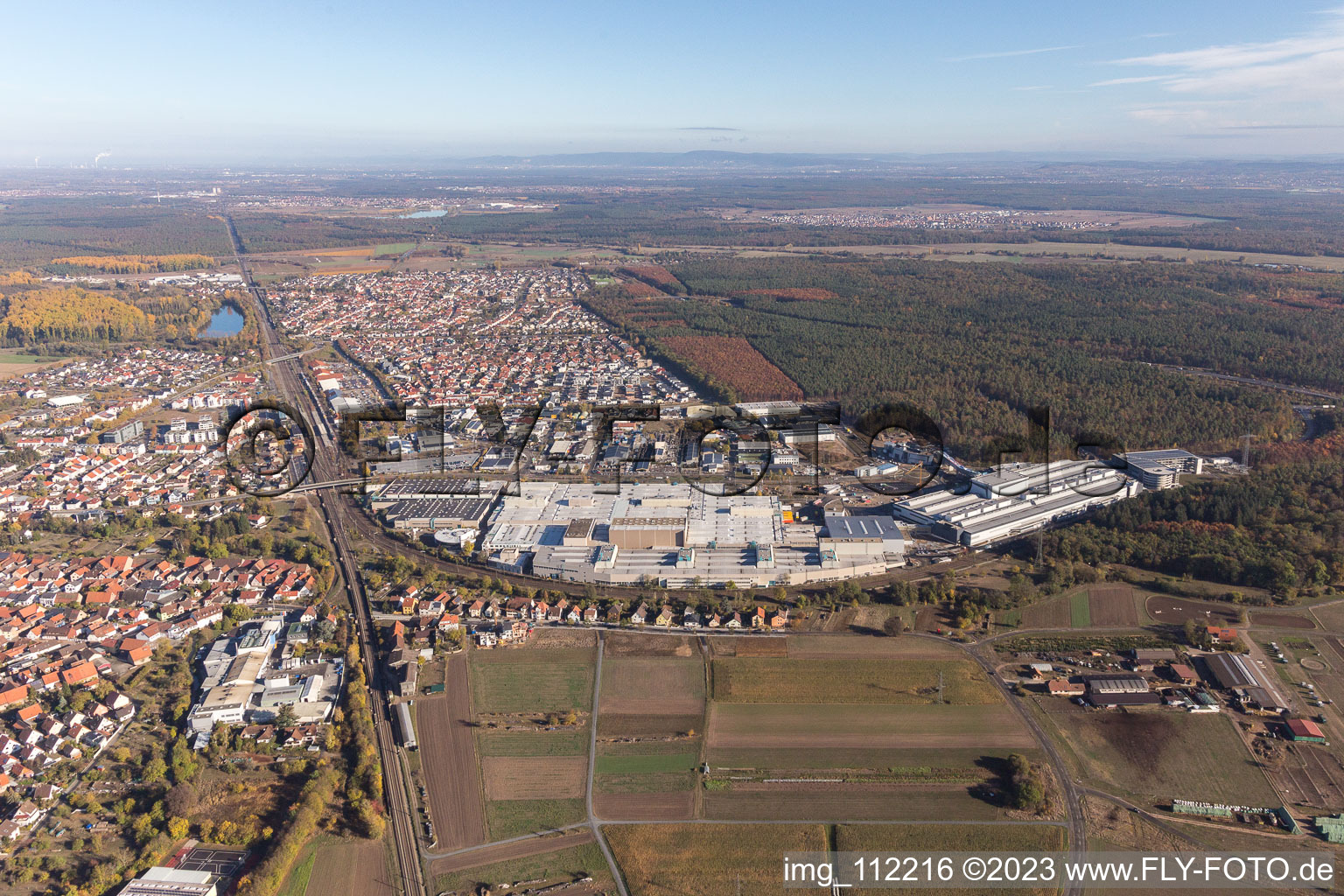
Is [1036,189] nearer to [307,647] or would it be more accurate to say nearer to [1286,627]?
→ [1286,627]

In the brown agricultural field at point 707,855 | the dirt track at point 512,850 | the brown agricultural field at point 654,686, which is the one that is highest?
the brown agricultural field at point 654,686

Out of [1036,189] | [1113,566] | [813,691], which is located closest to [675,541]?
[813,691]

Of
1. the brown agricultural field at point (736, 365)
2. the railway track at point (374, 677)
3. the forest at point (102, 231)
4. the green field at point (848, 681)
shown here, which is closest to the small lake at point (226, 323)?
the railway track at point (374, 677)

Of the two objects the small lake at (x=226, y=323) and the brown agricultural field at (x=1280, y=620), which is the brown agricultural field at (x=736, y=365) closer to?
the brown agricultural field at (x=1280, y=620)

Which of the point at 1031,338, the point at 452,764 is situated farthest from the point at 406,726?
the point at 1031,338

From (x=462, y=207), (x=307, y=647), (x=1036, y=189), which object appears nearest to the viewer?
(x=307, y=647)

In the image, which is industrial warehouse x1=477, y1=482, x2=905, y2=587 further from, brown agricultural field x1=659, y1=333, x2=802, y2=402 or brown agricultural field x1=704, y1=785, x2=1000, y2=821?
brown agricultural field x1=659, y1=333, x2=802, y2=402

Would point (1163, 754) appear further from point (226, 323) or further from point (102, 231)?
point (102, 231)
